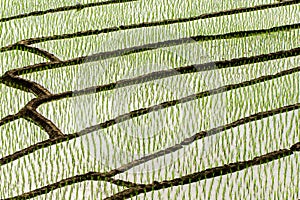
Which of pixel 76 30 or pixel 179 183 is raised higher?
pixel 76 30

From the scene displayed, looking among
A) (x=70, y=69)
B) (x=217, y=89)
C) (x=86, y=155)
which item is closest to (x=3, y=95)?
(x=70, y=69)

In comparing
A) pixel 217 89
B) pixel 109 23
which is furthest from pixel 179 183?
pixel 109 23

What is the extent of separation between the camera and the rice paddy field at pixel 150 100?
7.00ft

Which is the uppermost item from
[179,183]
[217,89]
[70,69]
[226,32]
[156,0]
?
[156,0]

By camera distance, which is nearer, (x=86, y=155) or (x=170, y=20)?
(x=86, y=155)

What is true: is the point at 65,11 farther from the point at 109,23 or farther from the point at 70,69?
the point at 70,69

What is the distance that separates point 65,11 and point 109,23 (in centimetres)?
38

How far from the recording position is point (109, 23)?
4.00 meters

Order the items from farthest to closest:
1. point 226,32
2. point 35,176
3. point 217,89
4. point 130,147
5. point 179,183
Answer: point 226,32 < point 217,89 < point 130,147 < point 35,176 < point 179,183

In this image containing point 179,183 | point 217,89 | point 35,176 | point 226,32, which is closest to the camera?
point 179,183

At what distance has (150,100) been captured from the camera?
9.30 ft

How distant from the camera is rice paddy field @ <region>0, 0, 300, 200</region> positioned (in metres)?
2.13

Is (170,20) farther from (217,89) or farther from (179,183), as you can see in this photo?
(179,183)

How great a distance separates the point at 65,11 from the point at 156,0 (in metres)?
0.66
